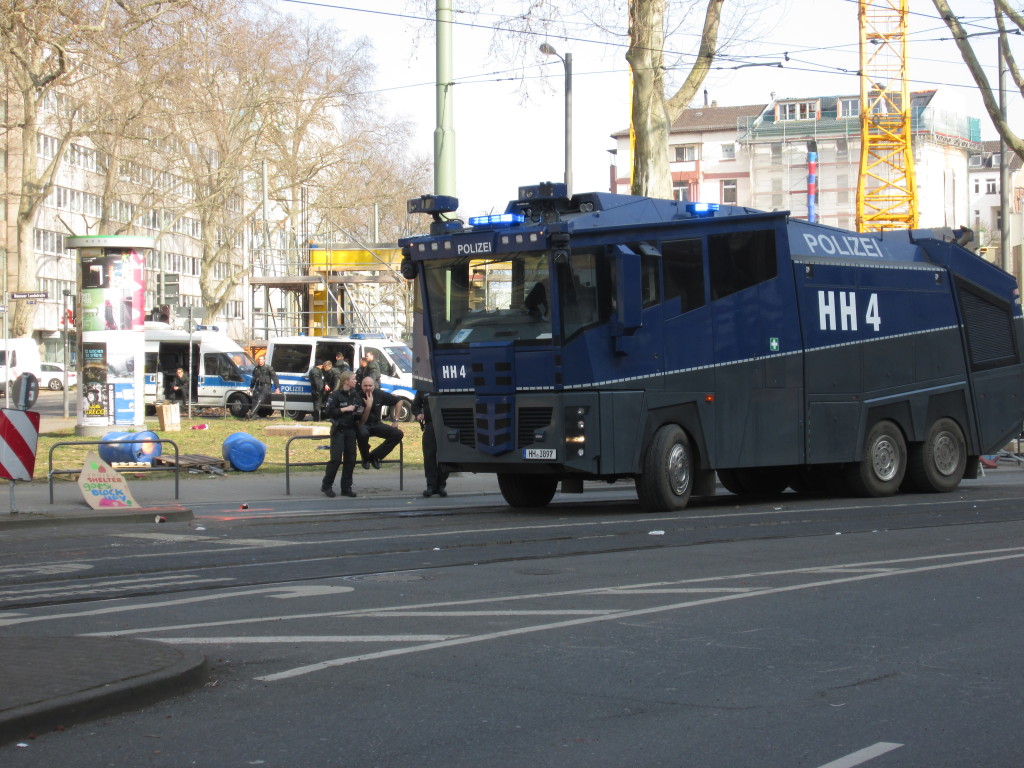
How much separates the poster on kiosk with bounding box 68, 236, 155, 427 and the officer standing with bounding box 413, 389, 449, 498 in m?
9.33

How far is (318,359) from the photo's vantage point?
37.6 metres

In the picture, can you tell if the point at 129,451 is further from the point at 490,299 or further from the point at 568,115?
the point at 568,115

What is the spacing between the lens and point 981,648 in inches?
302

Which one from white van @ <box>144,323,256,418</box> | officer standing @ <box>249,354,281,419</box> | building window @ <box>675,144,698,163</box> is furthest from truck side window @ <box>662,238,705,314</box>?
building window @ <box>675,144,698,163</box>

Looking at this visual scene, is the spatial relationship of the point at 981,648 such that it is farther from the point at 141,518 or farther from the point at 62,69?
the point at 62,69

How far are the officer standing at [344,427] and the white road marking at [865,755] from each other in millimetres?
12909

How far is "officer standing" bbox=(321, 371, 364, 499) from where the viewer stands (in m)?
18.0

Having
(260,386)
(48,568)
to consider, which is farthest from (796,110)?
(48,568)

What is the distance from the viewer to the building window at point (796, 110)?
110 metres

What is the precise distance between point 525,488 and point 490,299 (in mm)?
2878

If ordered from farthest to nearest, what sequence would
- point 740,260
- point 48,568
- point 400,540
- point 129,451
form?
point 129,451
point 740,260
point 400,540
point 48,568

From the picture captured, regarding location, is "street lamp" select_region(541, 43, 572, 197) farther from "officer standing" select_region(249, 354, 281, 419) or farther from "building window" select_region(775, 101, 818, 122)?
"building window" select_region(775, 101, 818, 122)

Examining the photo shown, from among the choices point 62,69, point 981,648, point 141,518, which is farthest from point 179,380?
point 981,648

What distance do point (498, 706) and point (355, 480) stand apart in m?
15.2
